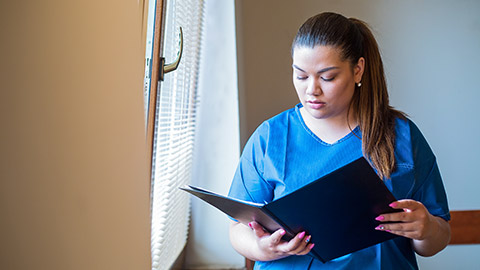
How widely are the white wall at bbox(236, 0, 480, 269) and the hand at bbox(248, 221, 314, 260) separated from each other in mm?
1744

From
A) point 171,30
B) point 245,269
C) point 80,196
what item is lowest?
point 245,269

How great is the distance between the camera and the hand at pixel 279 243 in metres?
1.24

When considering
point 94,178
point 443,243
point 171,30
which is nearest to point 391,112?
point 443,243

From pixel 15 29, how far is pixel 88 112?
225 mm

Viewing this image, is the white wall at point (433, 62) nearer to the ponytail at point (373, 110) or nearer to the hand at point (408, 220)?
the ponytail at point (373, 110)

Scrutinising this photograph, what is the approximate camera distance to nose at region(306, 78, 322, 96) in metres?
1.42

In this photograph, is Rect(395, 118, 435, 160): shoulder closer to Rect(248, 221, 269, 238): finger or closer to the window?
Rect(248, 221, 269, 238): finger

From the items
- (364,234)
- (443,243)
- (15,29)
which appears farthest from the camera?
(443,243)

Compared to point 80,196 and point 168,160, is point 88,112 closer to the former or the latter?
point 80,196

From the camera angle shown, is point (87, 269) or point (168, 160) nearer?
point (87, 269)

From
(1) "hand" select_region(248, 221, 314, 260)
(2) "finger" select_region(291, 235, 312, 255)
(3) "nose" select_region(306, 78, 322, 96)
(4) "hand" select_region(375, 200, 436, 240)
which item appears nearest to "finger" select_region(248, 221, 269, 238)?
(1) "hand" select_region(248, 221, 314, 260)

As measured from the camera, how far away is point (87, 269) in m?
0.75

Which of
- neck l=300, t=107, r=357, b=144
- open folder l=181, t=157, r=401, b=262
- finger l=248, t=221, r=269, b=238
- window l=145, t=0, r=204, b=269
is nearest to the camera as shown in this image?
open folder l=181, t=157, r=401, b=262

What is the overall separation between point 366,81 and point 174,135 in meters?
1.02
